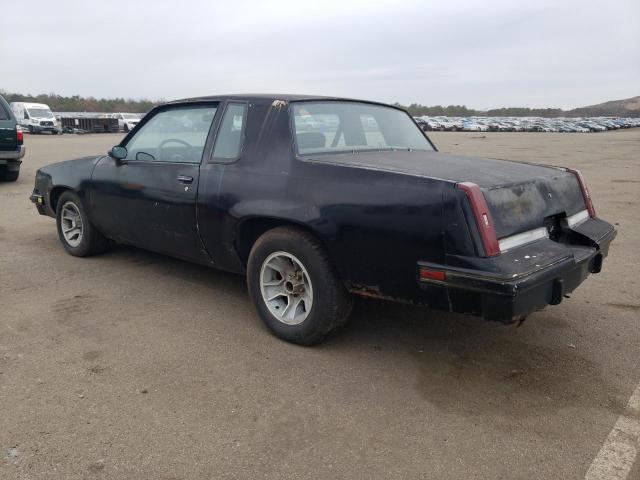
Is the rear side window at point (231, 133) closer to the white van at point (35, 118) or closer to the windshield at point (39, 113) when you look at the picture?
the white van at point (35, 118)

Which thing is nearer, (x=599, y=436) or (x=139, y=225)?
(x=599, y=436)

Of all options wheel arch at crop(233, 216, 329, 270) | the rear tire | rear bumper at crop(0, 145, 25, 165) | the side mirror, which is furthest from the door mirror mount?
the rear tire

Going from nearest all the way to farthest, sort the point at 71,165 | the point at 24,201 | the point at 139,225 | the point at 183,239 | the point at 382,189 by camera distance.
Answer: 1. the point at 382,189
2. the point at 183,239
3. the point at 139,225
4. the point at 71,165
5. the point at 24,201

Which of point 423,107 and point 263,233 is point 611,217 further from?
point 423,107

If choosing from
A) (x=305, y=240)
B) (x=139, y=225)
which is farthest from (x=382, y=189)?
(x=139, y=225)

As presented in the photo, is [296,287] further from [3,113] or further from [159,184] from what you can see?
[3,113]

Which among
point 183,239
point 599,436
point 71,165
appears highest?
point 71,165

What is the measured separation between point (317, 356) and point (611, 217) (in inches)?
240

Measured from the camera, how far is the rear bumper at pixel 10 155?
1049cm

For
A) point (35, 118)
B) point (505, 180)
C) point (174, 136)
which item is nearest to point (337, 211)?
point (505, 180)

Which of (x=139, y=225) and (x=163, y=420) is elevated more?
(x=139, y=225)

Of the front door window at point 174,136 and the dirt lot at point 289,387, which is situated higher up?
the front door window at point 174,136

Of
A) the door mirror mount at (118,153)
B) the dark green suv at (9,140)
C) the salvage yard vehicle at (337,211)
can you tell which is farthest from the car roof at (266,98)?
the dark green suv at (9,140)

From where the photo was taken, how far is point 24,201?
8.96 m
